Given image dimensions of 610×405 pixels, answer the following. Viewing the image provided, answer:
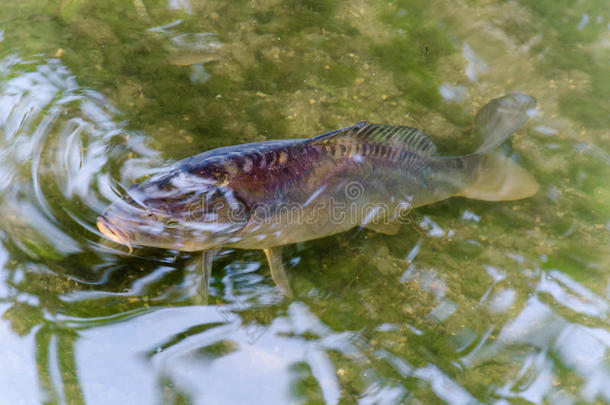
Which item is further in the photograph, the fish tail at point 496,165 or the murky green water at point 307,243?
the fish tail at point 496,165

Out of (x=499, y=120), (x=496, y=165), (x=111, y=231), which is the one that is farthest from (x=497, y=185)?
(x=111, y=231)

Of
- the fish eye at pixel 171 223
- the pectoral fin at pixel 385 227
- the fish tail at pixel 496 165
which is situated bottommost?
the pectoral fin at pixel 385 227

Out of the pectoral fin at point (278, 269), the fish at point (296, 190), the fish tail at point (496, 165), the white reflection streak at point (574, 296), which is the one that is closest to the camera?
the fish at point (296, 190)

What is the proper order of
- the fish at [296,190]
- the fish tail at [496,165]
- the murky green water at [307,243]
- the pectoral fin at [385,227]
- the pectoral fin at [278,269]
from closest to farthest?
the murky green water at [307,243], the fish at [296,190], the pectoral fin at [278,269], the pectoral fin at [385,227], the fish tail at [496,165]

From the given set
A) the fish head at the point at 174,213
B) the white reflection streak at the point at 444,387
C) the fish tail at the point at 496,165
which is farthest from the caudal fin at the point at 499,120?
the fish head at the point at 174,213

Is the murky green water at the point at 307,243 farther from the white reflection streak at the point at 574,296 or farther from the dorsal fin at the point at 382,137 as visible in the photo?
the dorsal fin at the point at 382,137

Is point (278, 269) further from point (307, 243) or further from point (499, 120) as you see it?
point (499, 120)

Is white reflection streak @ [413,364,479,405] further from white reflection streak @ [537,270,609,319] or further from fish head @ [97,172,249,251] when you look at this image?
fish head @ [97,172,249,251]
